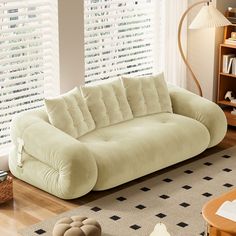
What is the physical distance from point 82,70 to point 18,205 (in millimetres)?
1541

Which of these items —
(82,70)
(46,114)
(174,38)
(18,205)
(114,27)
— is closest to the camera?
(18,205)

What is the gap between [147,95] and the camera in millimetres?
5555

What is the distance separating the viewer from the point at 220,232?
3.35 metres

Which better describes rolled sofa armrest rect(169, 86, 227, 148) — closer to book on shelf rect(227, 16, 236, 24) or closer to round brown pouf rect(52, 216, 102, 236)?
book on shelf rect(227, 16, 236, 24)

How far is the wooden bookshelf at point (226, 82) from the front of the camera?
6366 millimetres

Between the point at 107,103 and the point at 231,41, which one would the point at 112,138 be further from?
the point at 231,41

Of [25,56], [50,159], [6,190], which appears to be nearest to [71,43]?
[25,56]

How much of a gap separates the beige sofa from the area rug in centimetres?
12

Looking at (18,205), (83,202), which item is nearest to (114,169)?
(83,202)

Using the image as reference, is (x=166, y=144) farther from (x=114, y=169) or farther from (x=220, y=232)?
(x=220, y=232)

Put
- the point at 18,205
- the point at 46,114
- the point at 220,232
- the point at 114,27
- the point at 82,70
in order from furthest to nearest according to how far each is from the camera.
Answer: the point at 114,27 → the point at 82,70 → the point at 46,114 → the point at 18,205 → the point at 220,232

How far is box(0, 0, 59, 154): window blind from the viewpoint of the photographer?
198 inches

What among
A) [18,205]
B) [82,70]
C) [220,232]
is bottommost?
[18,205]

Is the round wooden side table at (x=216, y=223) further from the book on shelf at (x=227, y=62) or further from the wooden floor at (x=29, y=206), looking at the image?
the book on shelf at (x=227, y=62)
